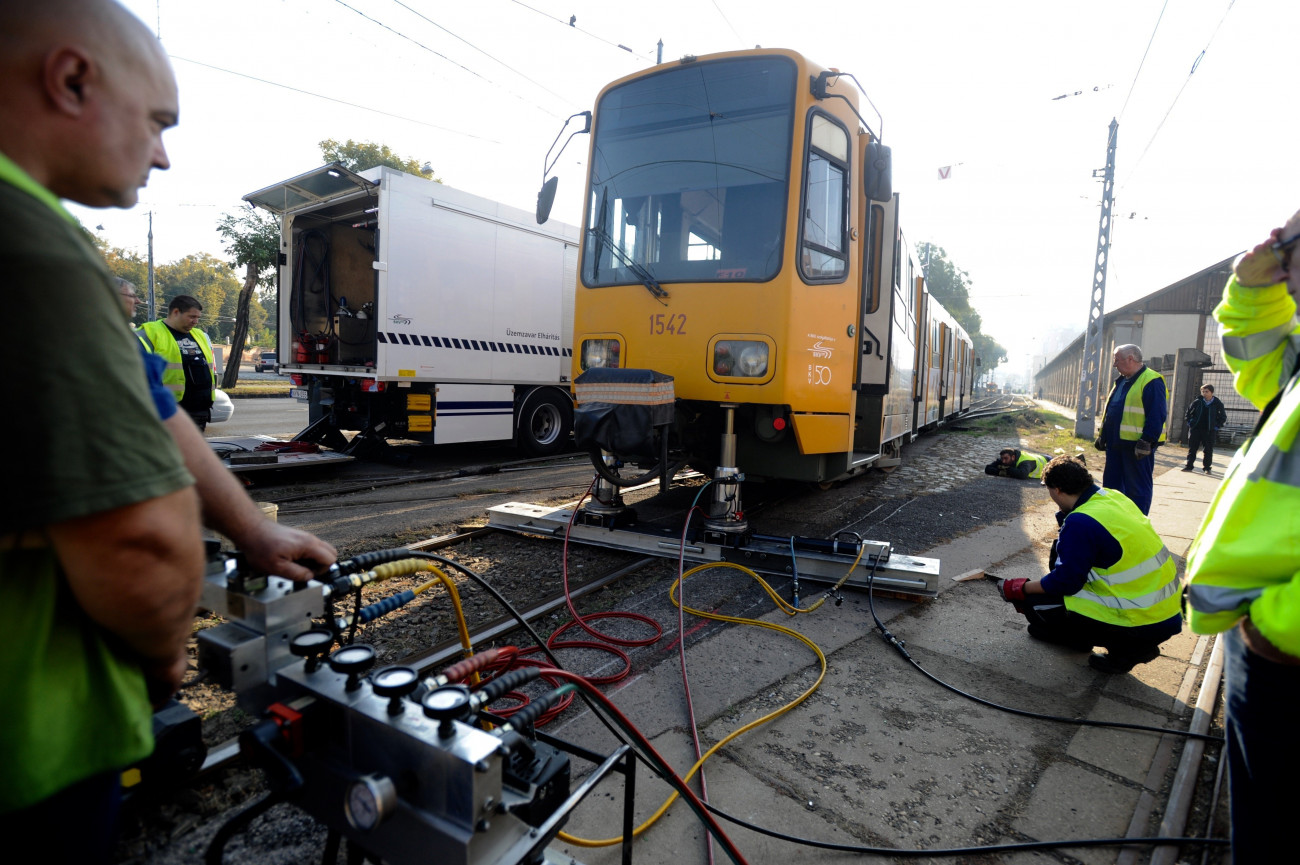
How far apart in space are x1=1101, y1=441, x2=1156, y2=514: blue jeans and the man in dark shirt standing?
26.9 feet

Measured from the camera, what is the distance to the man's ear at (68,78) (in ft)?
2.64

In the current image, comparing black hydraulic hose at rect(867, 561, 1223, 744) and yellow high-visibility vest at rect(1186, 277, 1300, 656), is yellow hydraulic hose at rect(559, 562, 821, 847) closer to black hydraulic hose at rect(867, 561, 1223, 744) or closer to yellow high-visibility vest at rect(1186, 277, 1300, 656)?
black hydraulic hose at rect(867, 561, 1223, 744)

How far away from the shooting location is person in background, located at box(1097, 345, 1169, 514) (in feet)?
18.6

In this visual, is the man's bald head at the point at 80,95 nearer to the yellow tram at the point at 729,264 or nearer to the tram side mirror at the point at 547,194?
the yellow tram at the point at 729,264

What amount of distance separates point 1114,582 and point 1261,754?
224cm

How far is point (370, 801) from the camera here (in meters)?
1.12

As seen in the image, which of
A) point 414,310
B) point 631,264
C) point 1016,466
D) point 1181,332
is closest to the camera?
point 631,264

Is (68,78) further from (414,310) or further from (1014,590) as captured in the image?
(414,310)

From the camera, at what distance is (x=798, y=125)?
181 inches

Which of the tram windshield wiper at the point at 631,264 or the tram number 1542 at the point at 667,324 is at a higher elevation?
the tram windshield wiper at the point at 631,264

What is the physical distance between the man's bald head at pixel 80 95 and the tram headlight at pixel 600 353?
4.30 metres

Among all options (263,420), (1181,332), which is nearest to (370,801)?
(263,420)

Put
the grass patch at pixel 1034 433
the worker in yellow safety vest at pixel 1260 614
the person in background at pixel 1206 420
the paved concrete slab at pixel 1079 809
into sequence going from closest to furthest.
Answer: the worker in yellow safety vest at pixel 1260 614
the paved concrete slab at pixel 1079 809
the person in background at pixel 1206 420
the grass patch at pixel 1034 433

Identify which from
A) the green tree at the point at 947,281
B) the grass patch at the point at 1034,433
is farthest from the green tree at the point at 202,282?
the grass patch at the point at 1034,433
